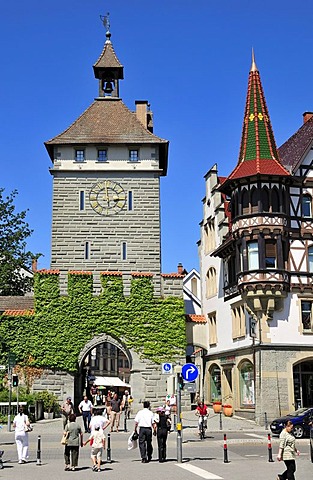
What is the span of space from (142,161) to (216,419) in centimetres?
1631

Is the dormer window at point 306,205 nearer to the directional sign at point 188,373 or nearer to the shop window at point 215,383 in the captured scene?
the shop window at point 215,383

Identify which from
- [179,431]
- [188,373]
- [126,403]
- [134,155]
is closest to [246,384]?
[126,403]

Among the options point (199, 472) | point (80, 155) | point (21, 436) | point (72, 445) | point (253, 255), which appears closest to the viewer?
point (199, 472)

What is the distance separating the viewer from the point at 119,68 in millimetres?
47125

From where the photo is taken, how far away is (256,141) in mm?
37938

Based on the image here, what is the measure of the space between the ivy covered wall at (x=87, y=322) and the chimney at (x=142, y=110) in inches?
486

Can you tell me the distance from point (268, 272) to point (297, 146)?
369 inches

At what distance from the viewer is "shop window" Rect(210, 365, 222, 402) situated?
4312 cm

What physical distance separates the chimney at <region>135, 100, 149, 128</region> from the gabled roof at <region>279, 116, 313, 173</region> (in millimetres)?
9191

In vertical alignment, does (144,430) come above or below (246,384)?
below

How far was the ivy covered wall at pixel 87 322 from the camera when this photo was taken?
3822 cm

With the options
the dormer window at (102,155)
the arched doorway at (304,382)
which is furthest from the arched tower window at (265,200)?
the dormer window at (102,155)

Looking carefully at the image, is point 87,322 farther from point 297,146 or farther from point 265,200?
point 297,146

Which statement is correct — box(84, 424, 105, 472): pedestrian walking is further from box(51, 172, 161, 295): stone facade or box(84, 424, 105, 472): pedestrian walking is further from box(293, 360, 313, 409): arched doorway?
box(51, 172, 161, 295): stone facade
